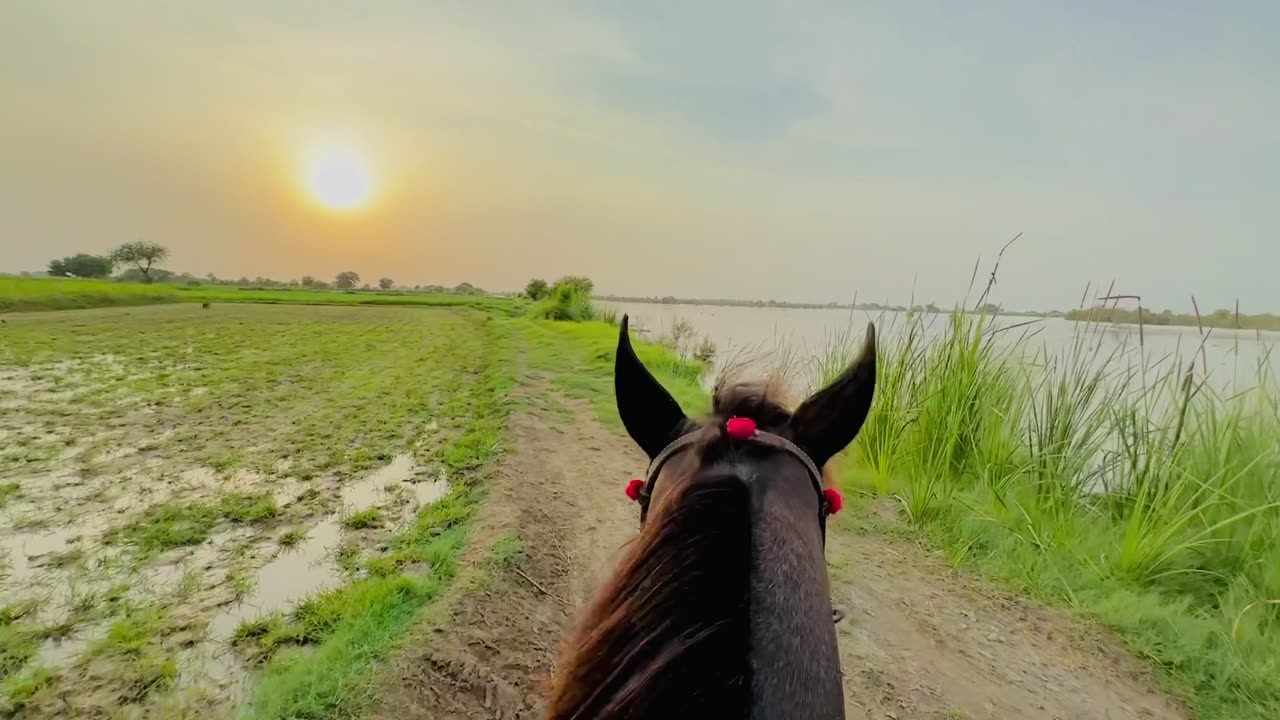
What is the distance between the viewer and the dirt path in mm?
2713

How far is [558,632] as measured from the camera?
3.13m

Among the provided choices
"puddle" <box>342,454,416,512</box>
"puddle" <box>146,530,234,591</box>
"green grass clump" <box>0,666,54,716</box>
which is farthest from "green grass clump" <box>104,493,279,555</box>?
"green grass clump" <box>0,666,54,716</box>

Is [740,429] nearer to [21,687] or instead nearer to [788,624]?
[788,624]

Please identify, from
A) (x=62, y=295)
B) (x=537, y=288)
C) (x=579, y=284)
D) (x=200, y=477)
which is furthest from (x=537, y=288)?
(x=200, y=477)

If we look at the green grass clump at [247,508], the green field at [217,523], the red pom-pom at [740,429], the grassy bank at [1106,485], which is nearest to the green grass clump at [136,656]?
the green field at [217,523]

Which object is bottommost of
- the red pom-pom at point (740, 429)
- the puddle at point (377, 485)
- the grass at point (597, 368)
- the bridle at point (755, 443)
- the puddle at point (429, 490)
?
the puddle at point (429, 490)

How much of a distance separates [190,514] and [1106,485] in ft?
24.0

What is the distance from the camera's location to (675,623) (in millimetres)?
763

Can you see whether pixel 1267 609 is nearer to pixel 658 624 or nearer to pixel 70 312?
pixel 658 624

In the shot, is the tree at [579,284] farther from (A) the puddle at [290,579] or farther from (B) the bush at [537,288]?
(A) the puddle at [290,579]

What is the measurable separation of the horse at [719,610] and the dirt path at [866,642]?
6.74 ft

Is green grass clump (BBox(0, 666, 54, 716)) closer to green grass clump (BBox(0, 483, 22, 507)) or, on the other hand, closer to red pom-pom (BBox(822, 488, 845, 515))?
green grass clump (BBox(0, 483, 22, 507))

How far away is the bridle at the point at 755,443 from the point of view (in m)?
1.06

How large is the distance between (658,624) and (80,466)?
676cm
